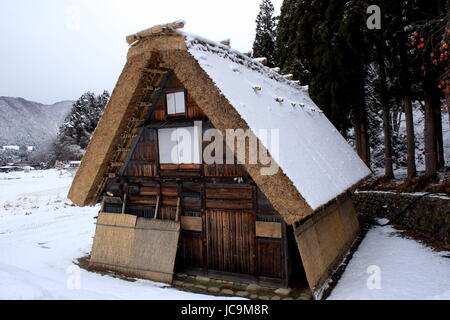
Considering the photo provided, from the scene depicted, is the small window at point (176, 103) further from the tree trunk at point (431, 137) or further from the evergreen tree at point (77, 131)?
the evergreen tree at point (77, 131)

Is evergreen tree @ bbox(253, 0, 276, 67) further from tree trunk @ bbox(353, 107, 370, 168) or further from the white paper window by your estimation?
the white paper window

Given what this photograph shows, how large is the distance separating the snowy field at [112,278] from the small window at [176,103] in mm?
3668

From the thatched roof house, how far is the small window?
16cm

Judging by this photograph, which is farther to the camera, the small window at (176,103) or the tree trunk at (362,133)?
the tree trunk at (362,133)

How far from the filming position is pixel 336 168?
721cm

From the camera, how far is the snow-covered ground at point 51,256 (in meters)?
5.04

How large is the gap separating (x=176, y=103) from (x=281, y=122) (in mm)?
2330

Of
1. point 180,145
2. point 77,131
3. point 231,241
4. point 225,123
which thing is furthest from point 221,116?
point 77,131

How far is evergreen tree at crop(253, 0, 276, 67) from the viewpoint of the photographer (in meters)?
21.8

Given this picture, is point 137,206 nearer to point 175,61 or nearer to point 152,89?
point 152,89

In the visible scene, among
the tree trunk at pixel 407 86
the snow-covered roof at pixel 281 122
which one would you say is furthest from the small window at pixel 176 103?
the tree trunk at pixel 407 86

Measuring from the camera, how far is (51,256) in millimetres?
8016
